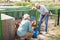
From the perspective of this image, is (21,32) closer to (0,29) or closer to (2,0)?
(0,29)

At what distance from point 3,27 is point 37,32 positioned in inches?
79.6

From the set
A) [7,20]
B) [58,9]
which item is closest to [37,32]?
[7,20]

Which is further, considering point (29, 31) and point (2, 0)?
point (2, 0)

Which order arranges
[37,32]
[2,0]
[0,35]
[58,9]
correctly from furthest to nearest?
[2,0] → [58,9] → [37,32] → [0,35]

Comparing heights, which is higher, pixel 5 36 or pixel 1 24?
pixel 1 24

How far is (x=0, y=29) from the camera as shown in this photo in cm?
605

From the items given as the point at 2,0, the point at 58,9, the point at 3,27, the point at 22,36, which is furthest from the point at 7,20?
the point at 2,0

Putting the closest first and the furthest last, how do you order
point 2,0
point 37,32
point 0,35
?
1. point 0,35
2. point 37,32
3. point 2,0

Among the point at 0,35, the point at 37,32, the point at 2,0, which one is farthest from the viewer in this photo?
the point at 2,0

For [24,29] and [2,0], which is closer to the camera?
[24,29]

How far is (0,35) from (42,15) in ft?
8.27

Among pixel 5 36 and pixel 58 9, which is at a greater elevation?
pixel 58 9

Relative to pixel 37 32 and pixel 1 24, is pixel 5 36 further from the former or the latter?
pixel 37 32

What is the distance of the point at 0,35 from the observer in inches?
238
